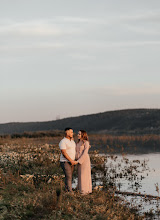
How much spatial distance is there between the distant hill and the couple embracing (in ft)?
292

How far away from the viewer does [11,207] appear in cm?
920

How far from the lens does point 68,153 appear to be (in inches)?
421

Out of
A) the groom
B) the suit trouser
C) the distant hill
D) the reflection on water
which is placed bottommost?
the reflection on water

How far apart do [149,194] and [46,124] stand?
139249 mm

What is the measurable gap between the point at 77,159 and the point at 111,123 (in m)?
113

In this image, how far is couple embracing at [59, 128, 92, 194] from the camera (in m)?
10.6

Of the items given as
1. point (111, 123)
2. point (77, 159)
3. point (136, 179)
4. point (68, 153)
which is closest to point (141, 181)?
point (136, 179)

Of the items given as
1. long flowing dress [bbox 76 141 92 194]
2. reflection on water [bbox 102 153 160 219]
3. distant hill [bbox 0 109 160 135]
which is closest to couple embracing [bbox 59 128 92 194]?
long flowing dress [bbox 76 141 92 194]

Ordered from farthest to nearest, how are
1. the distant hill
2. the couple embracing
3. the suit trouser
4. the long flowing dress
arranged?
1. the distant hill
2. the long flowing dress
3. the suit trouser
4. the couple embracing

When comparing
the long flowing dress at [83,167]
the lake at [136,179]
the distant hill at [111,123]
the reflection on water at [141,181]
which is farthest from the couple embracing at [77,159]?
the distant hill at [111,123]

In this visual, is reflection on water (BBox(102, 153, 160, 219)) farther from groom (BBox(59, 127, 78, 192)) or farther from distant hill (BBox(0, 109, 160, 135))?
distant hill (BBox(0, 109, 160, 135))

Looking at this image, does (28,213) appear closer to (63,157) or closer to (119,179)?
(63,157)

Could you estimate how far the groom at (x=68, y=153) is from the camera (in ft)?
34.5

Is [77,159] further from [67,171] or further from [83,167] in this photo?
[67,171]
